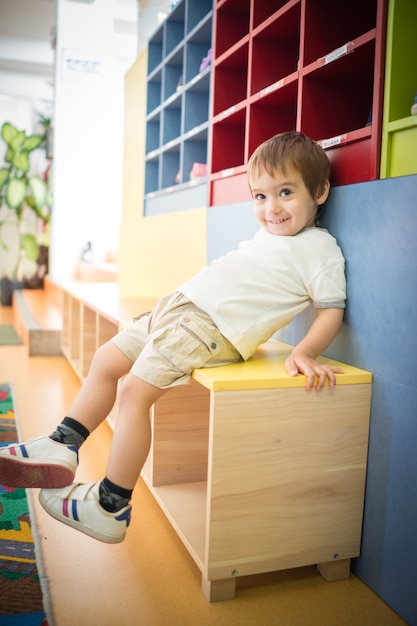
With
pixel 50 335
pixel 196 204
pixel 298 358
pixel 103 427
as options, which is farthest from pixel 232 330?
pixel 50 335

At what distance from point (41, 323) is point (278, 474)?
3121 mm

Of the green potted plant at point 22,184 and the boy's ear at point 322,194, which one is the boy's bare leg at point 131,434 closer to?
the boy's ear at point 322,194

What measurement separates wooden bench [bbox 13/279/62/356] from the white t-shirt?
8.35 ft

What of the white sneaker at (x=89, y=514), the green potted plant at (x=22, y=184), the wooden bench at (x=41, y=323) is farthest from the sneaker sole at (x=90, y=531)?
the green potted plant at (x=22, y=184)

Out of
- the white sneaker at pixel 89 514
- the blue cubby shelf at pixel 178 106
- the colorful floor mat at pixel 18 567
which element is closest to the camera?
the colorful floor mat at pixel 18 567

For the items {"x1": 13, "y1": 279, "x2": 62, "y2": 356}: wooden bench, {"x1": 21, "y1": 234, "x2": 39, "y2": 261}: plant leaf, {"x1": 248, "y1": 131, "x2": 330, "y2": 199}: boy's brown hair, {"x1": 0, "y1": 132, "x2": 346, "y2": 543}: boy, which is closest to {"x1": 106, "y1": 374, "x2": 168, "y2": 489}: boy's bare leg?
{"x1": 0, "y1": 132, "x2": 346, "y2": 543}: boy

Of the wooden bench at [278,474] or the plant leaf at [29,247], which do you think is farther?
the plant leaf at [29,247]

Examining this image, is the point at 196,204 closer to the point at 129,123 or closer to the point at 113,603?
the point at 129,123

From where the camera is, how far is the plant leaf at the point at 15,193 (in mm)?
6938

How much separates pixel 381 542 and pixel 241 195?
4.23ft

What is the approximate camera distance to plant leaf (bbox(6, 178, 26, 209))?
22.8 feet

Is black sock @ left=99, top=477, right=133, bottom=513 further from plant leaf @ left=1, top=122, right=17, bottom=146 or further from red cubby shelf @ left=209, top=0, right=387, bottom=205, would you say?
plant leaf @ left=1, top=122, right=17, bottom=146

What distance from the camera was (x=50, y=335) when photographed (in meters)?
3.77

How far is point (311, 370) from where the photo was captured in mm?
1223
